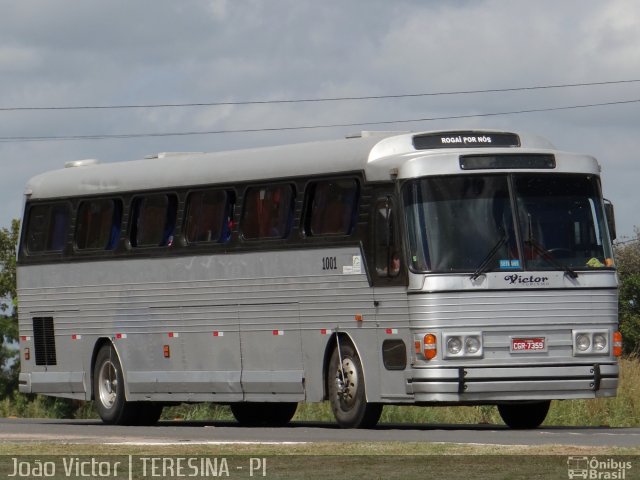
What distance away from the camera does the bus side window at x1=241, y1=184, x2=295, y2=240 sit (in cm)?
2384

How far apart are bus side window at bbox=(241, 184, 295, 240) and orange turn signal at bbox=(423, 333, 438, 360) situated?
9.98ft

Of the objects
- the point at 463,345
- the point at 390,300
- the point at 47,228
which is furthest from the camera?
the point at 47,228

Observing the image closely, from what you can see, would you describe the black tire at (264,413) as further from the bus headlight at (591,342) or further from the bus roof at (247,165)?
the bus headlight at (591,342)

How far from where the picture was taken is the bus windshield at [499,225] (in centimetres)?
2159

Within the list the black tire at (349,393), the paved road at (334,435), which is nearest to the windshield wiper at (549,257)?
the paved road at (334,435)

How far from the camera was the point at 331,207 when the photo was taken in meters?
23.1

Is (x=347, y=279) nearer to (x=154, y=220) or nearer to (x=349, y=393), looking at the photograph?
(x=349, y=393)

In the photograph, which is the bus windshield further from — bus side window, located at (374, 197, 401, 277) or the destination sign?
the destination sign

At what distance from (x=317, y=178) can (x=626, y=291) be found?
119 ft

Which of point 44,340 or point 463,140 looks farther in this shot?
point 44,340

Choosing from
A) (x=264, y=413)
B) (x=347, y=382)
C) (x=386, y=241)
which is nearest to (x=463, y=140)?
(x=386, y=241)

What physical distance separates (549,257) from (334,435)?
11.0 ft

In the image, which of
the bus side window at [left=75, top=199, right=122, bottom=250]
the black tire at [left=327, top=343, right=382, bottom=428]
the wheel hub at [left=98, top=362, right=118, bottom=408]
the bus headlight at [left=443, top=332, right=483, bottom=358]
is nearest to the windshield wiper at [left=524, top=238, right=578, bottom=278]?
the bus headlight at [left=443, top=332, right=483, bottom=358]

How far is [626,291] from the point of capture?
58281 millimetres
